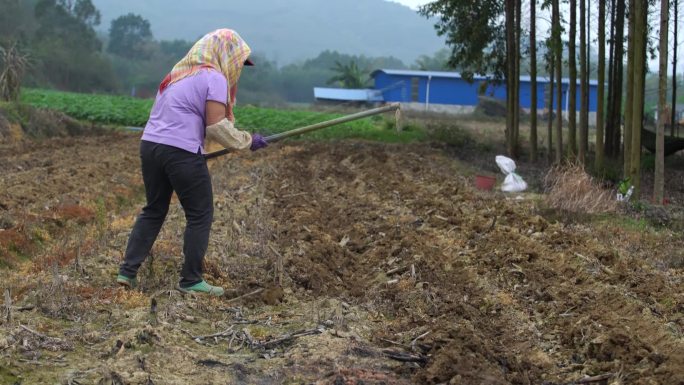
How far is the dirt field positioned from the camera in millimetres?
4164

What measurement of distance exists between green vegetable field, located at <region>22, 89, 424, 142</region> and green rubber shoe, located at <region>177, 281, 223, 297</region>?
1921 cm

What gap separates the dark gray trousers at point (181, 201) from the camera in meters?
5.58

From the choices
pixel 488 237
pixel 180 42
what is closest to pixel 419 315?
pixel 488 237

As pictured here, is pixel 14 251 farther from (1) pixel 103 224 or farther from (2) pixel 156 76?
(2) pixel 156 76

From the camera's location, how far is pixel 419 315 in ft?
17.3

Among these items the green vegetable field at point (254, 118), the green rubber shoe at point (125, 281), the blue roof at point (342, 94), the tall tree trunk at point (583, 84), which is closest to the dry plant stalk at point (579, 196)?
the tall tree trunk at point (583, 84)

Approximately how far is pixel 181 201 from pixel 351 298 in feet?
4.57

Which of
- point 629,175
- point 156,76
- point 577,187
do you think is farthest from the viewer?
point 156,76

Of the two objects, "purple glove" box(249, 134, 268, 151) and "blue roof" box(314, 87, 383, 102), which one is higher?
"purple glove" box(249, 134, 268, 151)

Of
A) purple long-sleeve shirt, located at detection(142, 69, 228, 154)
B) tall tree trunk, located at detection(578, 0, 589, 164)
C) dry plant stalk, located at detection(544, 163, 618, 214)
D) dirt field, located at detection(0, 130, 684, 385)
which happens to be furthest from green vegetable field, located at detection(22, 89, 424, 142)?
purple long-sleeve shirt, located at detection(142, 69, 228, 154)

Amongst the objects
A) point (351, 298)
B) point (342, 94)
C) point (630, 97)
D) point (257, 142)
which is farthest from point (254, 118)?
point (342, 94)

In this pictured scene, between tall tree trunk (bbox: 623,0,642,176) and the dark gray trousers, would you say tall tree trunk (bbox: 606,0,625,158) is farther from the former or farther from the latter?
the dark gray trousers

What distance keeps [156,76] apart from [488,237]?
70.5m

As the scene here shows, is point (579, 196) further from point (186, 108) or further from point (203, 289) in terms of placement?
point (186, 108)
